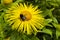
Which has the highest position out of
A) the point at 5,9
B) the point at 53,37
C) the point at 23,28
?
the point at 5,9

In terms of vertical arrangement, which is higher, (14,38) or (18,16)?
(18,16)

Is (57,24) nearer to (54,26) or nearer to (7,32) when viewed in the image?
(54,26)

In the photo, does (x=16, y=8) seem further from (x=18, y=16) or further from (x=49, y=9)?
(x=49, y=9)

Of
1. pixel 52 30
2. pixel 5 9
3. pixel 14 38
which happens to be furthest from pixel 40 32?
pixel 5 9

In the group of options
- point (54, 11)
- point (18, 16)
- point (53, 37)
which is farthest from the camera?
point (54, 11)

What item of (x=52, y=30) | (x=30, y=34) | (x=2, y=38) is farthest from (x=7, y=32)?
(x=52, y=30)

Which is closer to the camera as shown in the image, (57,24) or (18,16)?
(18,16)

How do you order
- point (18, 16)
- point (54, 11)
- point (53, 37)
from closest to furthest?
point (18, 16) → point (53, 37) → point (54, 11)
